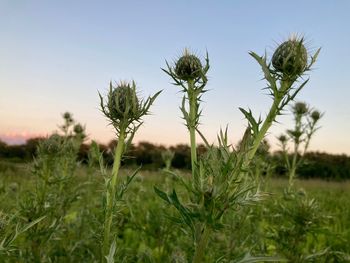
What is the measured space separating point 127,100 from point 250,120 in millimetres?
829

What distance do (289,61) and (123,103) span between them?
1126 millimetres

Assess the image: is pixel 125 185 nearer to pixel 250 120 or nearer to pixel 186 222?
pixel 186 222

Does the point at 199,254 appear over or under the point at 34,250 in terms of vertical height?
over

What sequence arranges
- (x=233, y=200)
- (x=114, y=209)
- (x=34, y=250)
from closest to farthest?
(x=233, y=200) < (x=114, y=209) < (x=34, y=250)

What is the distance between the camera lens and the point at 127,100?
260cm

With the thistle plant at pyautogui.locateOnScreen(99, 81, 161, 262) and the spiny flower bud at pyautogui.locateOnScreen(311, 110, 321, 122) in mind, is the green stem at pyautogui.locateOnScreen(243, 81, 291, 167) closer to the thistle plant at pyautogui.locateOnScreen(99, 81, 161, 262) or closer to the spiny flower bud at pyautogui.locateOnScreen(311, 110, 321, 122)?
the thistle plant at pyautogui.locateOnScreen(99, 81, 161, 262)

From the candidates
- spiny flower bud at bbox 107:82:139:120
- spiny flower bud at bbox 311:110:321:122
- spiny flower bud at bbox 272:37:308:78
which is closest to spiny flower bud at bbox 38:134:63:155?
spiny flower bud at bbox 107:82:139:120

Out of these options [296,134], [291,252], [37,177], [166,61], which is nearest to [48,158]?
[37,177]

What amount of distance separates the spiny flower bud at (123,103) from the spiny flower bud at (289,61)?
936 millimetres

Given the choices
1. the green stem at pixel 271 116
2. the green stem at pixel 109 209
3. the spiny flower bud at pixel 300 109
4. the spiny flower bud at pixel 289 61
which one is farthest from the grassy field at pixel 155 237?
the spiny flower bud at pixel 300 109

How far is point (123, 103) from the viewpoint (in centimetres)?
276

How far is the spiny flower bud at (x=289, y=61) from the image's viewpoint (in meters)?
2.43

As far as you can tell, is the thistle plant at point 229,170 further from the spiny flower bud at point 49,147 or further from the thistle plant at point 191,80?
the spiny flower bud at point 49,147

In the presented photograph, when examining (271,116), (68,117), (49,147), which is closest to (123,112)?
(271,116)
